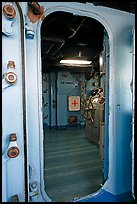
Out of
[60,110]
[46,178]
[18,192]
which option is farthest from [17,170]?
[60,110]

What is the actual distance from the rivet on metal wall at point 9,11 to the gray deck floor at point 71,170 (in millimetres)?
2011

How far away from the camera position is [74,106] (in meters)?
7.27

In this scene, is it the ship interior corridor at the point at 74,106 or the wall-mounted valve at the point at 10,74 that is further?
the ship interior corridor at the point at 74,106

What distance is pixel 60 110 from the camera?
704cm

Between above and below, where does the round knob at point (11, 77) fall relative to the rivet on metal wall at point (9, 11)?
below

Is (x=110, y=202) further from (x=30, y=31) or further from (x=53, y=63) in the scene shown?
(x=53, y=63)

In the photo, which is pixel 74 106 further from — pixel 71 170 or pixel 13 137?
pixel 13 137

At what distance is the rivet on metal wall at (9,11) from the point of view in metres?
1.20

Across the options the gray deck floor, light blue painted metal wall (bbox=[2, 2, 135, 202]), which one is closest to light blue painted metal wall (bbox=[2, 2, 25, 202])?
light blue painted metal wall (bbox=[2, 2, 135, 202])

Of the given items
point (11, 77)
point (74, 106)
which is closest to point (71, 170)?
point (11, 77)

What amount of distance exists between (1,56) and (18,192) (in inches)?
40.8

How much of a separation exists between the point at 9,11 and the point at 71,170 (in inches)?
103

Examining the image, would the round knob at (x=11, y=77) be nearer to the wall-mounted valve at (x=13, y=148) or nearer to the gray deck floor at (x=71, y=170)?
the wall-mounted valve at (x=13, y=148)

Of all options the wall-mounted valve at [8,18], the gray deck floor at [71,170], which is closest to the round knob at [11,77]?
the wall-mounted valve at [8,18]
